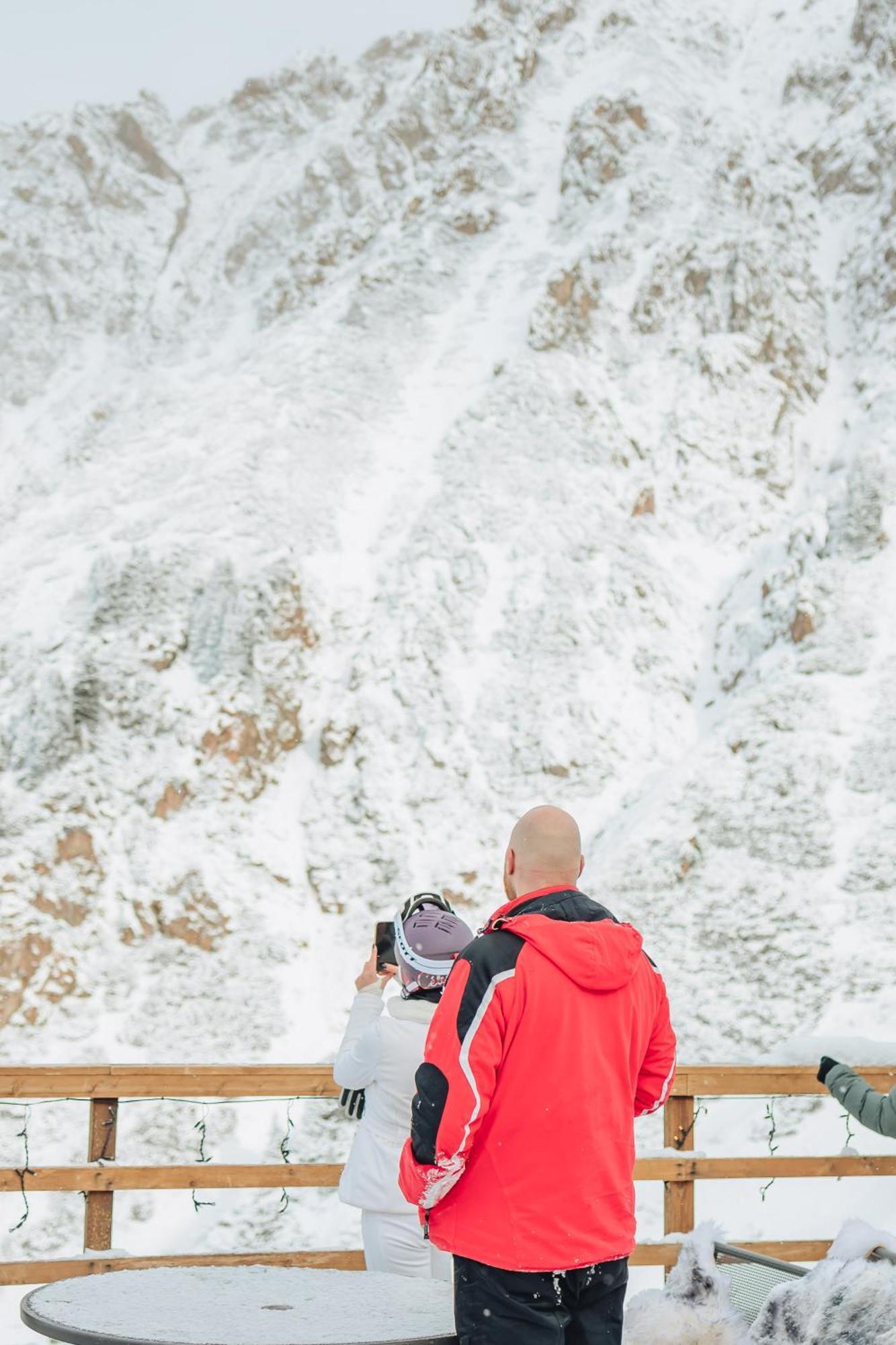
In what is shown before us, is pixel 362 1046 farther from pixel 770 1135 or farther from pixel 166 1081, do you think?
pixel 770 1135

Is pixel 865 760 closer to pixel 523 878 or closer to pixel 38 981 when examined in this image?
pixel 38 981

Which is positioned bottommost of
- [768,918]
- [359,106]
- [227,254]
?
[768,918]

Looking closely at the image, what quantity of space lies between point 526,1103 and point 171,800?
18.4 metres

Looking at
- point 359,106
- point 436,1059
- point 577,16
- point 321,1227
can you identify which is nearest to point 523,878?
point 436,1059

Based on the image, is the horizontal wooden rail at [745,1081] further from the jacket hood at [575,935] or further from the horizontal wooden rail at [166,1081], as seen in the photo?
the jacket hood at [575,935]

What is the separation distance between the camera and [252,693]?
→ 22047mm

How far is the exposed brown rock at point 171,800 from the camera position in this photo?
2000 cm

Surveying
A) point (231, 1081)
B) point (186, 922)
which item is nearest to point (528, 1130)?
point (231, 1081)

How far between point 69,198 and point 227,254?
10.5 metres

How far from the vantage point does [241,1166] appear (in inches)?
192

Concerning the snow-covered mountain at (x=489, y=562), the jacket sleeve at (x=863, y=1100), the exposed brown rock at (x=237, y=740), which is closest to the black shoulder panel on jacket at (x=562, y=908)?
the jacket sleeve at (x=863, y=1100)

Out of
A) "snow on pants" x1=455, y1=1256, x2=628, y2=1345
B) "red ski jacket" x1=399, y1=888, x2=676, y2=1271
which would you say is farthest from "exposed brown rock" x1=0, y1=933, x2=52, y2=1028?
"red ski jacket" x1=399, y1=888, x2=676, y2=1271

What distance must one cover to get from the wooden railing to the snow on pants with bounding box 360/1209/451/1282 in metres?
0.67

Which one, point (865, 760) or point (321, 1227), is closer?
point (321, 1227)
